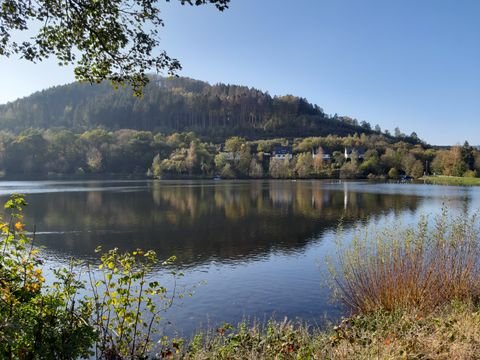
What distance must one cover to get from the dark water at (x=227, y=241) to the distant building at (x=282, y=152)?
A: 88.3 m

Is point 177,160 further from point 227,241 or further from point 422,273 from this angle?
point 422,273

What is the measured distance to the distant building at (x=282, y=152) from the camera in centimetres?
13970

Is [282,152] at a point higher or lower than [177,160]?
higher

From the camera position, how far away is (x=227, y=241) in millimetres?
26375

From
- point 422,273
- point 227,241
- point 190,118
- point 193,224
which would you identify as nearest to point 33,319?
point 422,273

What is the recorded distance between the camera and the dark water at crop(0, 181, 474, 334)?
14.1 m

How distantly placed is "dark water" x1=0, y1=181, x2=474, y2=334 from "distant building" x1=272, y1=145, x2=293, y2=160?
88.3 m

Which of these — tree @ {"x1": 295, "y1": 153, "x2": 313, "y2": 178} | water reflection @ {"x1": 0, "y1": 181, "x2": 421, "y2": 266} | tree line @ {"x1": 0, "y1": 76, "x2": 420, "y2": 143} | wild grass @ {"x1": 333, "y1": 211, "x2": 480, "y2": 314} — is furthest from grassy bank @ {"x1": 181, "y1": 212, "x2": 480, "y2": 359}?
tree line @ {"x1": 0, "y1": 76, "x2": 420, "y2": 143}

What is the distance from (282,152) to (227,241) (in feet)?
401

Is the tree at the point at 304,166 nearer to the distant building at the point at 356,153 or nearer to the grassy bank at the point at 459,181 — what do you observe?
the distant building at the point at 356,153

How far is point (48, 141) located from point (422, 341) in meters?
139

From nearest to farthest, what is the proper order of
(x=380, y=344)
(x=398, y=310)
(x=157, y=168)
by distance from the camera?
(x=380, y=344) < (x=398, y=310) < (x=157, y=168)

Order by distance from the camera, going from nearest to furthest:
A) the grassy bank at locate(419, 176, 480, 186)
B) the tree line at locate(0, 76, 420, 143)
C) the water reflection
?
1. the water reflection
2. the grassy bank at locate(419, 176, 480, 186)
3. the tree line at locate(0, 76, 420, 143)

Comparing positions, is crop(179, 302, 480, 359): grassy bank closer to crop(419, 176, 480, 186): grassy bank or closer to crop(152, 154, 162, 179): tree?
crop(419, 176, 480, 186): grassy bank
